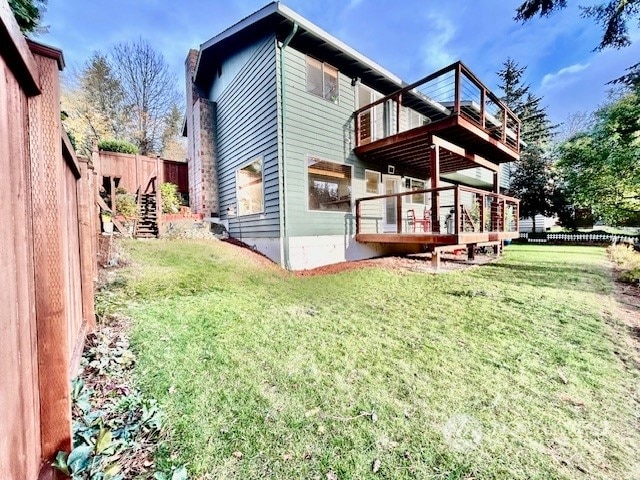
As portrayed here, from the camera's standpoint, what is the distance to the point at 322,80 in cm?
812

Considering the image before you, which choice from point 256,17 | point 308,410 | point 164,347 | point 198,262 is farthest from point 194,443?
point 256,17

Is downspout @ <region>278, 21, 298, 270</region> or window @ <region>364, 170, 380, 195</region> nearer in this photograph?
downspout @ <region>278, 21, 298, 270</region>

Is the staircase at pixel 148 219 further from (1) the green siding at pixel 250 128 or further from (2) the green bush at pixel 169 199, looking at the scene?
(1) the green siding at pixel 250 128

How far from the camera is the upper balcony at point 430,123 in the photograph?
22.7 ft

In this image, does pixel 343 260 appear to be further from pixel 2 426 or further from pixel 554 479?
pixel 2 426

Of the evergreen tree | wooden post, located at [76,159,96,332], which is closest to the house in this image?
wooden post, located at [76,159,96,332]

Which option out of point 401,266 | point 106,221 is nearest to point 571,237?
point 401,266

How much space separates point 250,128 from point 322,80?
7.99 feet

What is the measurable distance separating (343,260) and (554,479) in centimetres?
702

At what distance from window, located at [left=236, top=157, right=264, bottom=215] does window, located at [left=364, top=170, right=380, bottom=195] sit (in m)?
3.30

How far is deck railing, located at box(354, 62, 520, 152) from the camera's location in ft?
22.9

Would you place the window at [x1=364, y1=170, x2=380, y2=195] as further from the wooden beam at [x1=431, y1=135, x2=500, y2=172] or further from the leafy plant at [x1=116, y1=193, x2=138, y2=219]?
the leafy plant at [x1=116, y1=193, x2=138, y2=219]

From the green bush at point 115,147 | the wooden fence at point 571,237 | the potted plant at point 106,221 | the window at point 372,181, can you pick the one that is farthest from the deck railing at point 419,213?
the wooden fence at point 571,237

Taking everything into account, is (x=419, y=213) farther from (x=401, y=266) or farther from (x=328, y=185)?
(x=328, y=185)
